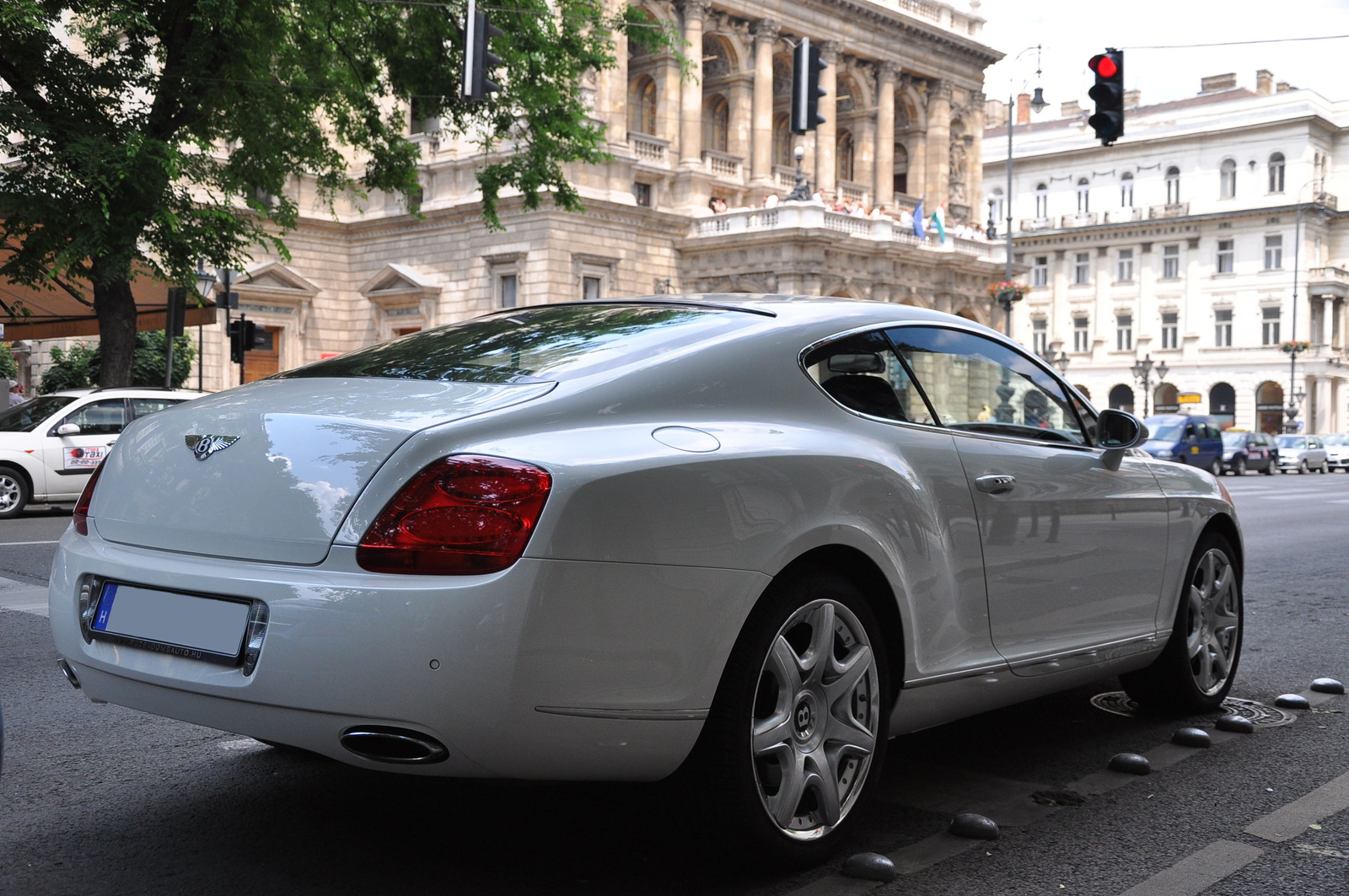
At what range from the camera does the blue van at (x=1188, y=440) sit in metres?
36.3

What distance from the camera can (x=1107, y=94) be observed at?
14266mm

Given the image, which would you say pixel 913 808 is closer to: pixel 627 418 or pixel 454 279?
pixel 627 418

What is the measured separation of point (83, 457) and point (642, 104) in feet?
139

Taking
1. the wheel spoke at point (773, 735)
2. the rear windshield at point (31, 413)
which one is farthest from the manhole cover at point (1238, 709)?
the rear windshield at point (31, 413)

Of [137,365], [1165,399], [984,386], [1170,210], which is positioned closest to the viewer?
Answer: [984,386]

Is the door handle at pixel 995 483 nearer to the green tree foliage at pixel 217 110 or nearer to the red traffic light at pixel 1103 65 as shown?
the red traffic light at pixel 1103 65

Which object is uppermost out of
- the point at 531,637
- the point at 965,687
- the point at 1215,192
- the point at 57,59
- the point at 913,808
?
the point at 1215,192

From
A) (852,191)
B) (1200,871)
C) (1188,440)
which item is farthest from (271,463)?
(852,191)

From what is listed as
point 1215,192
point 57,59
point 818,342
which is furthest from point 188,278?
point 1215,192

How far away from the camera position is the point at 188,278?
686 inches

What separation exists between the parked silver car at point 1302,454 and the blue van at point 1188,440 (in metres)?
12.4

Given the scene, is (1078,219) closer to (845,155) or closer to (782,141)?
(845,155)

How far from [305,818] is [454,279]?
133ft

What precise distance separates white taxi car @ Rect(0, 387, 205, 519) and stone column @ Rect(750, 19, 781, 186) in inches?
1540
